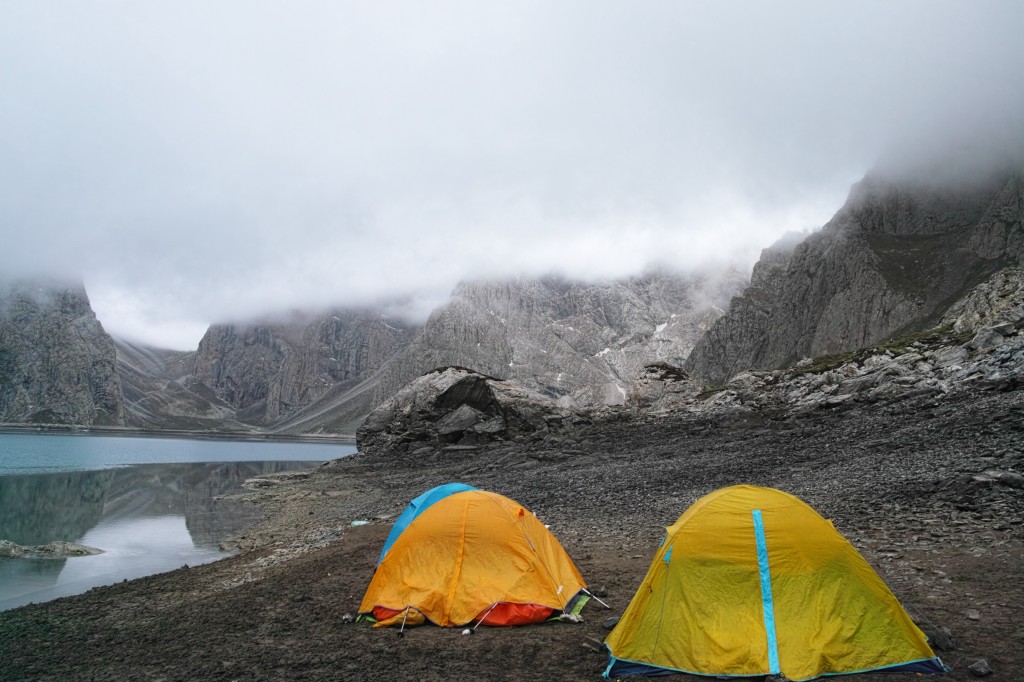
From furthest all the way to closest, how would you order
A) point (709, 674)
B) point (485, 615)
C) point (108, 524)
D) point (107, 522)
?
point (107, 522)
point (108, 524)
point (485, 615)
point (709, 674)

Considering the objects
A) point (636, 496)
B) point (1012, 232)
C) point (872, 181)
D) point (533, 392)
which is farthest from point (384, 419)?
point (872, 181)

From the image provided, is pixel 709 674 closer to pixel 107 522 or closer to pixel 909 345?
pixel 107 522

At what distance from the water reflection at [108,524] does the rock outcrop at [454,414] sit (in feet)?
50.8

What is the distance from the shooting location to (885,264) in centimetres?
8225

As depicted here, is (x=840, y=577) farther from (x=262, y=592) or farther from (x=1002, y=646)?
(x=262, y=592)

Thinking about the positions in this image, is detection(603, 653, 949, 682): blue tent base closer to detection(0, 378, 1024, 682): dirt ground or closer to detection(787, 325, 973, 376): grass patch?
detection(0, 378, 1024, 682): dirt ground

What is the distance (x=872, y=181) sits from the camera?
297ft

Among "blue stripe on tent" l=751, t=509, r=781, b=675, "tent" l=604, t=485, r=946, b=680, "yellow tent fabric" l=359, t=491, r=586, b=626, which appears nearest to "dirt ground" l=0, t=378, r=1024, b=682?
"tent" l=604, t=485, r=946, b=680

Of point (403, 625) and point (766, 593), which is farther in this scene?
point (403, 625)

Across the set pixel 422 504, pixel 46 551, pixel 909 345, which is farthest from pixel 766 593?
pixel 909 345

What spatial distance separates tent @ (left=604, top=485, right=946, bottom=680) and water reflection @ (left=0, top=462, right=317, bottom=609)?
693 inches

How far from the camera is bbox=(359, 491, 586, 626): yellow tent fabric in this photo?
11.1 m

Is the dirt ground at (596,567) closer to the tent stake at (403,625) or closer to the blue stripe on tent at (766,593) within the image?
the tent stake at (403,625)

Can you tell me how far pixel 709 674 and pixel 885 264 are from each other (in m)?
90.7
